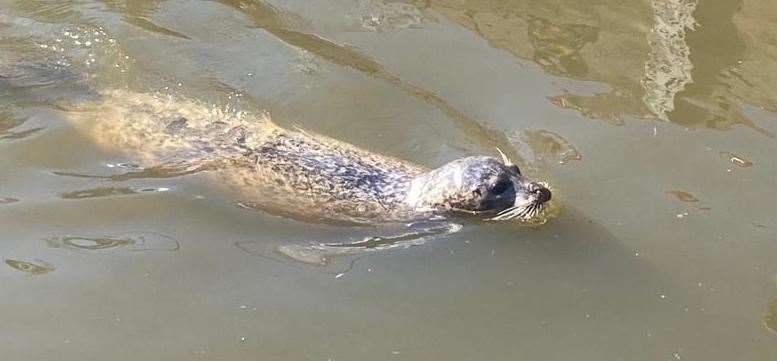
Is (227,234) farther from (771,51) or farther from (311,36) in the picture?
(771,51)

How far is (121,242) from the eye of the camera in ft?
15.7

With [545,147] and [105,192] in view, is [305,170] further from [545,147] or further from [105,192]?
[545,147]

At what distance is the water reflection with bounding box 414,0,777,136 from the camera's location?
588cm

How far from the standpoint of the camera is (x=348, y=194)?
17.3 feet

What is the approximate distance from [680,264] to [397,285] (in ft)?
4.50

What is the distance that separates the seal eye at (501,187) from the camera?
506 cm

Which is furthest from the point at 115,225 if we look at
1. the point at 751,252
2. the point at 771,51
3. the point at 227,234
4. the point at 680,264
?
the point at 771,51

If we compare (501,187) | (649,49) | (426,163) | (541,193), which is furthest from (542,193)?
(649,49)

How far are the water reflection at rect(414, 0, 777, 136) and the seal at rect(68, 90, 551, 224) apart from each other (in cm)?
109

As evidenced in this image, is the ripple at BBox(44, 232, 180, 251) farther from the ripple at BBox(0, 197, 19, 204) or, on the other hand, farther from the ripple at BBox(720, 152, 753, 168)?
the ripple at BBox(720, 152, 753, 168)

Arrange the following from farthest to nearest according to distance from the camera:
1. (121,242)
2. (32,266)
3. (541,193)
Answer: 1. (541,193)
2. (121,242)
3. (32,266)

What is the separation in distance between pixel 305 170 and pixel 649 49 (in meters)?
2.64

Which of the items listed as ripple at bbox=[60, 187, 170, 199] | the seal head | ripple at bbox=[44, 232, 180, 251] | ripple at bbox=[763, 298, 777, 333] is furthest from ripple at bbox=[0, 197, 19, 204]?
ripple at bbox=[763, 298, 777, 333]

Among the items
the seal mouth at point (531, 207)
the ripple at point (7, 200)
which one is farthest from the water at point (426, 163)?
the seal mouth at point (531, 207)
